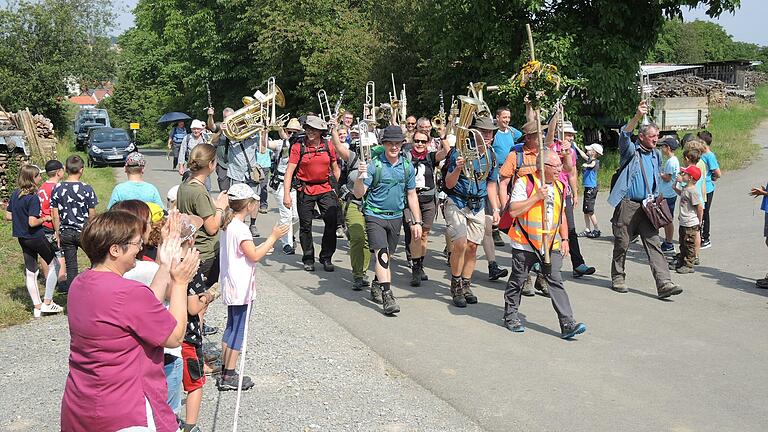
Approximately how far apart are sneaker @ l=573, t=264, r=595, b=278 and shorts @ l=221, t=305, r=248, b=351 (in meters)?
5.17

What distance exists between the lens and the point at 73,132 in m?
46.2

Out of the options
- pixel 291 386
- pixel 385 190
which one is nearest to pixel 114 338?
pixel 291 386

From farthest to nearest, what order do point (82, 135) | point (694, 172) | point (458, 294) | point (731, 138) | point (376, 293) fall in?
point (82, 135) → point (731, 138) → point (694, 172) → point (376, 293) → point (458, 294)

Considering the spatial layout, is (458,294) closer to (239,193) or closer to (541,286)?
(541,286)

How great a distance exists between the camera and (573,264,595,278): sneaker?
9.66 metres

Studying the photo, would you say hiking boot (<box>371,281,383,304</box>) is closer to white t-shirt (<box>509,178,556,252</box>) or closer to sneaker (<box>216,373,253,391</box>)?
white t-shirt (<box>509,178,556,252</box>)

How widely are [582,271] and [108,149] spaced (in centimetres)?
2472

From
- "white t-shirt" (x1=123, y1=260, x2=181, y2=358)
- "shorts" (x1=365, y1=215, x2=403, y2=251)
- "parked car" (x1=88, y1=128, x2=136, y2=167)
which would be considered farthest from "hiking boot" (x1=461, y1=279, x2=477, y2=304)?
"parked car" (x1=88, y1=128, x2=136, y2=167)

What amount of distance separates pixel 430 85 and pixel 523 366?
21099 millimetres

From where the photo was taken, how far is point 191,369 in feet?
15.9

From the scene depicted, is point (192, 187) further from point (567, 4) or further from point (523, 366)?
point (567, 4)

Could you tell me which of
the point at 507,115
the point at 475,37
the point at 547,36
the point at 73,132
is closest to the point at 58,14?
the point at 73,132

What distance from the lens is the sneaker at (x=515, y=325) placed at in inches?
288

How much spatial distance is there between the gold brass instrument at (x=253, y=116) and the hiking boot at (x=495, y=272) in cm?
410
